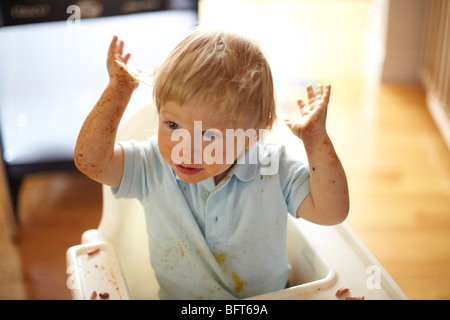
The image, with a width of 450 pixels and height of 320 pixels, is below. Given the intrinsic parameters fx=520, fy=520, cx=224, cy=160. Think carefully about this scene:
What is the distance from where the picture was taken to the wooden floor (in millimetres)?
1084

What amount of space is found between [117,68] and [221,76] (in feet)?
0.41

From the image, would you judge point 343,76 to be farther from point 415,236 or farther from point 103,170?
point 103,170

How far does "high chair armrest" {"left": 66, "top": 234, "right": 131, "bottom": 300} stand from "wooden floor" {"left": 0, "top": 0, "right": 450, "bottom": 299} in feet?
1.12

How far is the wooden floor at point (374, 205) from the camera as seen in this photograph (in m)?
1.08

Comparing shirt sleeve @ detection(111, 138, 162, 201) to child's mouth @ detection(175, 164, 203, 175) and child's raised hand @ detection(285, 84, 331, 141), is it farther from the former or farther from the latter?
child's raised hand @ detection(285, 84, 331, 141)

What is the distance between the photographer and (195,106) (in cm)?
58

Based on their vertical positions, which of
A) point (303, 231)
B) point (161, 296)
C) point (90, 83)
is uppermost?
point (90, 83)

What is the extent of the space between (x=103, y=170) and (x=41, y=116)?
674 millimetres

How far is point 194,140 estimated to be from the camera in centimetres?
60

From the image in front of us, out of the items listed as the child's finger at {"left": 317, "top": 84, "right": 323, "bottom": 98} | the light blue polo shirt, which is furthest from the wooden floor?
the child's finger at {"left": 317, "top": 84, "right": 323, "bottom": 98}

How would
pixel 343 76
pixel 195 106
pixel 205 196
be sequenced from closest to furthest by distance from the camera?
1. pixel 195 106
2. pixel 205 196
3. pixel 343 76

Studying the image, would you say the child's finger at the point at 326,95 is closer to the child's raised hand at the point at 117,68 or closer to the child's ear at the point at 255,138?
the child's ear at the point at 255,138
